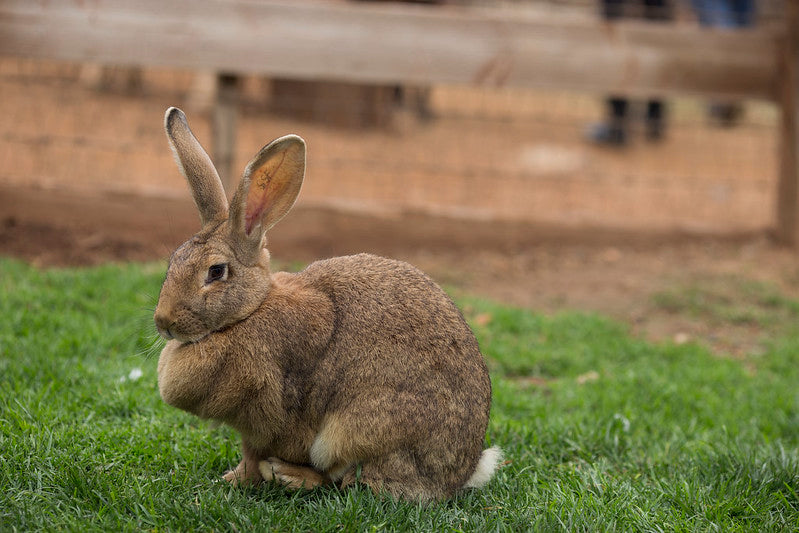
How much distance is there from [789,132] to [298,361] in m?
6.73

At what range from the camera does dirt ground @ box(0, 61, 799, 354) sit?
7125mm

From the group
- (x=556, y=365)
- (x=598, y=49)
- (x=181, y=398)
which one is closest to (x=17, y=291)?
(x=181, y=398)

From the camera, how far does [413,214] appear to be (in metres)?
7.94

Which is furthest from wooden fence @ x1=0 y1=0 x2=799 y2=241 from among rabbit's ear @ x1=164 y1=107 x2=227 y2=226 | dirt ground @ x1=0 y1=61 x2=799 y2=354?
rabbit's ear @ x1=164 y1=107 x2=227 y2=226

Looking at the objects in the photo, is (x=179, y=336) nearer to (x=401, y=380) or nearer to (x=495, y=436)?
(x=401, y=380)

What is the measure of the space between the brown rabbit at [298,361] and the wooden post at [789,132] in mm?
5976

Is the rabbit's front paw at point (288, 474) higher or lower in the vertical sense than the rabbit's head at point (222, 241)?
lower

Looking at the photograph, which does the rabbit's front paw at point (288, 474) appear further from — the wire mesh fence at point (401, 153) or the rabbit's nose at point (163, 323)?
the wire mesh fence at point (401, 153)

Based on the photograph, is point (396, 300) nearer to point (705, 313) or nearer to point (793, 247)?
point (705, 313)

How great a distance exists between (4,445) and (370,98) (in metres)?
8.95

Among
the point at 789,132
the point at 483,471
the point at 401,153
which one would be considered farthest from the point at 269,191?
the point at 401,153

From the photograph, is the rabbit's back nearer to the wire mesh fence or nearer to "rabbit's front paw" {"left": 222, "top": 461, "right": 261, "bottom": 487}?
"rabbit's front paw" {"left": 222, "top": 461, "right": 261, "bottom": 487}

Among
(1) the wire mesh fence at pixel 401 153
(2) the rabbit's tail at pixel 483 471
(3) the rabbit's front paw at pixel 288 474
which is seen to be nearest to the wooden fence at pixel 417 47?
(1) the wire mesh fence at pixel 401 153

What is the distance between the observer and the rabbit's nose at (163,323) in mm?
3084
